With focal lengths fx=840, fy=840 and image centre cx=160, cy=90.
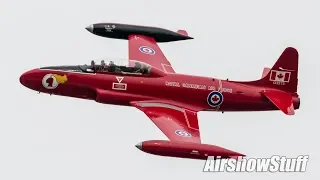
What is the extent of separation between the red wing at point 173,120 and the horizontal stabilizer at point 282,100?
7.29ft

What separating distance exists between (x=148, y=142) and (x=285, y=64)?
5.07m

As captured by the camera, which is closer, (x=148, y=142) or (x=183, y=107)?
(x=148, y=142)

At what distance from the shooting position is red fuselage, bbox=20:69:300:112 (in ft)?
74.7

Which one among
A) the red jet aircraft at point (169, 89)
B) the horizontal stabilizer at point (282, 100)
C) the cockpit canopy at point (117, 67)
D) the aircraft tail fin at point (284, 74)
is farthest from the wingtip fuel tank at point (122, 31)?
the horizontal stabilizer at point (282, 100)

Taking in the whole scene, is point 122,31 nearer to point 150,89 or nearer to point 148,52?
point 148,52

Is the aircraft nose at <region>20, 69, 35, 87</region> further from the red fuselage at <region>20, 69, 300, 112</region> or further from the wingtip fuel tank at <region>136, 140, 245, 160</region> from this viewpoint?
the wingtip fuel tank at <region>136, 140, 245, 160</region>

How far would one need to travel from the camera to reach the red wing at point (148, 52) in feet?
80.0

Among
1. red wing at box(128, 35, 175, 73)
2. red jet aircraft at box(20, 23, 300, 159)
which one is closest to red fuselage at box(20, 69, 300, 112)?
red jet aircraft at box(20, 23, 300, 159)

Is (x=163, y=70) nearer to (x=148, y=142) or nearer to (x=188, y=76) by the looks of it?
(x=188, y=76)

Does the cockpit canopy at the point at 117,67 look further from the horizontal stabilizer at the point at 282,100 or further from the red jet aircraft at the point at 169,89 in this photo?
the horizontal stabilizer at the point at 282,100

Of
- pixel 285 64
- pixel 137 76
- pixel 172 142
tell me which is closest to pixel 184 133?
pixel 172 142

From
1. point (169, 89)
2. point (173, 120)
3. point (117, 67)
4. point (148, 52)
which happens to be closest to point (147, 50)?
point (148, 52)

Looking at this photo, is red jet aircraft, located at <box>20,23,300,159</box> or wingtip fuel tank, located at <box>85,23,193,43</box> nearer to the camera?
red jet aircraft, located at <box>20,23,300,159</box>

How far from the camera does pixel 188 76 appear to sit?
23391 mm
